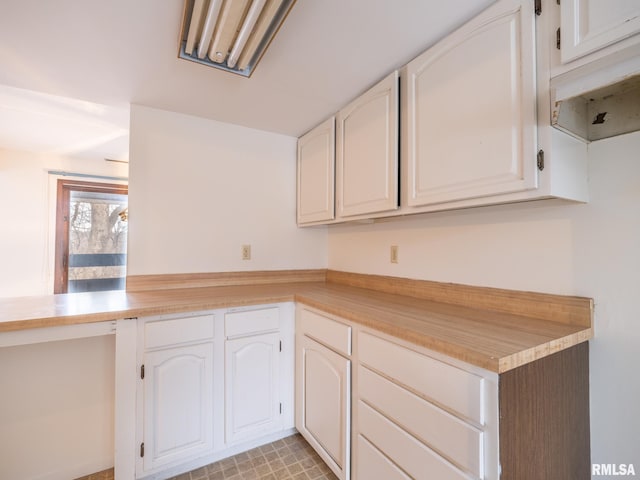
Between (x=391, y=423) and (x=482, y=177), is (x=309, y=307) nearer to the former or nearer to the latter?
(x=391, y=423)

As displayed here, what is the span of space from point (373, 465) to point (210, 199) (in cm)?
186

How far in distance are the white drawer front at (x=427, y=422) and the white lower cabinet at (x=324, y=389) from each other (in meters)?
0.19

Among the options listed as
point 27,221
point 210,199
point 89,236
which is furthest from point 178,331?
point 27,221

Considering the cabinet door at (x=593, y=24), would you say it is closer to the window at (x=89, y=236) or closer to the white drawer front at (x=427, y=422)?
the white drawer front at (x=427, y=422)

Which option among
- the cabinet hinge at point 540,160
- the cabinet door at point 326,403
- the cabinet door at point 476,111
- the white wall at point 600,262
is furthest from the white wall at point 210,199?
the cabinet hinge at point 540,160

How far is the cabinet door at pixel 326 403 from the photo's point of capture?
1.36 meters

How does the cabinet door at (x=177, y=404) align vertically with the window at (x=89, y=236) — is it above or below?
below

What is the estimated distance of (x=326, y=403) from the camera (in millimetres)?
1504

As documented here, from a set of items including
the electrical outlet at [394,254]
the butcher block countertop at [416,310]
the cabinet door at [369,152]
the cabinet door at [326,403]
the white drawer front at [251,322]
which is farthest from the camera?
the electrical outlet at [394,254]

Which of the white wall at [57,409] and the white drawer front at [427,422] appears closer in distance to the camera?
the white drawer front at [427,422]

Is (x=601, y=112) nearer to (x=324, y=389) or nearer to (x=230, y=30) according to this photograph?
(x=230, y=30)

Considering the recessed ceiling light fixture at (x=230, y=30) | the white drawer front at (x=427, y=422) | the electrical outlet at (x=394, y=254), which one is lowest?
the white drawer front at (x=427, y=422)

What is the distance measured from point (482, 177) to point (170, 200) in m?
1.88

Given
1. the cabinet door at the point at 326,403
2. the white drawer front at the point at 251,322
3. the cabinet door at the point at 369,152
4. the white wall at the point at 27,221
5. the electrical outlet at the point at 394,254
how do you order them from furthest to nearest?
the white wall at the point at 27,221 → the electrical outlet at the point at 394,254 → the white drawer front at the point at 251,322 → the cabinet door at the point at 369,152 → the cabinet door at the point at 326,403
